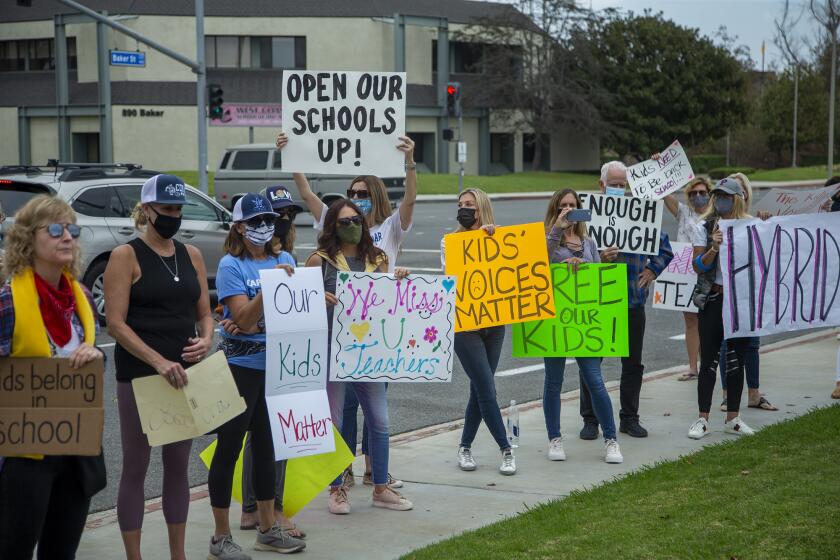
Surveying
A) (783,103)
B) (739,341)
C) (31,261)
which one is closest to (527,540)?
(31,261)

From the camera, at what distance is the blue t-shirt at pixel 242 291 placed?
5965mm

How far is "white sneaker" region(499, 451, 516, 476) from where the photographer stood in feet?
25.0

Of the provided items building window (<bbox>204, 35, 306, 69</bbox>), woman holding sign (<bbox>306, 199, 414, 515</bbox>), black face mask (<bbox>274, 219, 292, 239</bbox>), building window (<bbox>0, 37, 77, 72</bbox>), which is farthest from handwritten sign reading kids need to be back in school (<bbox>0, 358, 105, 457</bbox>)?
building window (<bbox>0, 37, 77, 72</bbox>)

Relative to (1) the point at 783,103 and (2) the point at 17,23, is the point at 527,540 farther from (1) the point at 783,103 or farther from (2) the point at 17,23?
(1) the point at 783,103

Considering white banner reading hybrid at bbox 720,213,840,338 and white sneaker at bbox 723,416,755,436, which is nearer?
white banner reading hybrid at bbox 720,213,840,338

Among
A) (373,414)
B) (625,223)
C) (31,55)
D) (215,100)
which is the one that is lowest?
(373,414)

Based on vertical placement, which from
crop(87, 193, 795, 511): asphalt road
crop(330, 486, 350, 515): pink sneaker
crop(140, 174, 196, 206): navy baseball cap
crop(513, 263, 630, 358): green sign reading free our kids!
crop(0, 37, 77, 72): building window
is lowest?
crop(87, 193, 795, 511): asphalt road

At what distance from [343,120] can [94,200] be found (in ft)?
27.0

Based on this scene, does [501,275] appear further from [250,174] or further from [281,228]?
[250,174]

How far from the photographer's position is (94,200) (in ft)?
49.5

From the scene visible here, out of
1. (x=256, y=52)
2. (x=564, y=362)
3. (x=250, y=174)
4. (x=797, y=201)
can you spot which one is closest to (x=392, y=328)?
(x=564, y=362)

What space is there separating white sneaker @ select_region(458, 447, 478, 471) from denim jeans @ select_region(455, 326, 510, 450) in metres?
0.25

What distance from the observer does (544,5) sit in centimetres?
5916

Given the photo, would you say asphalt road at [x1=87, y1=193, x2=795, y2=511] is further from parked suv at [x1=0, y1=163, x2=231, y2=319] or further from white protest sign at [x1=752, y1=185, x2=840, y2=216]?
white protest sign at [x1=752, y1=185, x2=840, y2=216]
